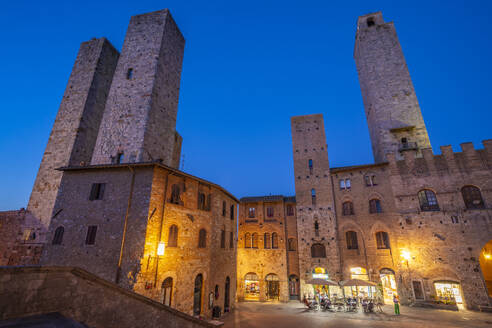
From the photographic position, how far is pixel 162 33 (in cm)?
1988

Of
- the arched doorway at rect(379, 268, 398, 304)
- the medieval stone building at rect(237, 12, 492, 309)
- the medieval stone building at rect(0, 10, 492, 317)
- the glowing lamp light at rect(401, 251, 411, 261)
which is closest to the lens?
the medieval stone building at rect(0, 10, 492, 317)

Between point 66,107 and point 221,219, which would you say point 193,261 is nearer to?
point 221,219

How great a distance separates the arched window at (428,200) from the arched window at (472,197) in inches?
77.5

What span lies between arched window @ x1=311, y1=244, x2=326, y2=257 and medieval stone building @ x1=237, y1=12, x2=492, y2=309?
93 mm

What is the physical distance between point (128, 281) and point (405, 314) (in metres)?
18.4

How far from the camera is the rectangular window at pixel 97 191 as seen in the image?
13594mm

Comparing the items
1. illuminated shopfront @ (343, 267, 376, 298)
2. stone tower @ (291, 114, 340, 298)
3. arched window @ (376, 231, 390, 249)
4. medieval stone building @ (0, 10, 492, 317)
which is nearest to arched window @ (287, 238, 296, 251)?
medieval stone building @ (0, 10, 492, 317)

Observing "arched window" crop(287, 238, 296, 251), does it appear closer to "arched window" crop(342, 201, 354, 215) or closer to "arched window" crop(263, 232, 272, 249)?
"arched window" crop(263, 232, 272, 249)

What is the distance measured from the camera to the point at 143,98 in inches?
714

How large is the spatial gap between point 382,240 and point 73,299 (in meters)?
22.6

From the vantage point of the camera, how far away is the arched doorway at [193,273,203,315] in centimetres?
1473

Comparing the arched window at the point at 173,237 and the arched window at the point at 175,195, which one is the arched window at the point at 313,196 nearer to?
the arched window at the point at 175,195

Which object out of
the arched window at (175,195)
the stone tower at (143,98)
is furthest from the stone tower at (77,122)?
the arched window at (175,195)

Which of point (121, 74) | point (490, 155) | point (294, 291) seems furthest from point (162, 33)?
point (490, 155)
